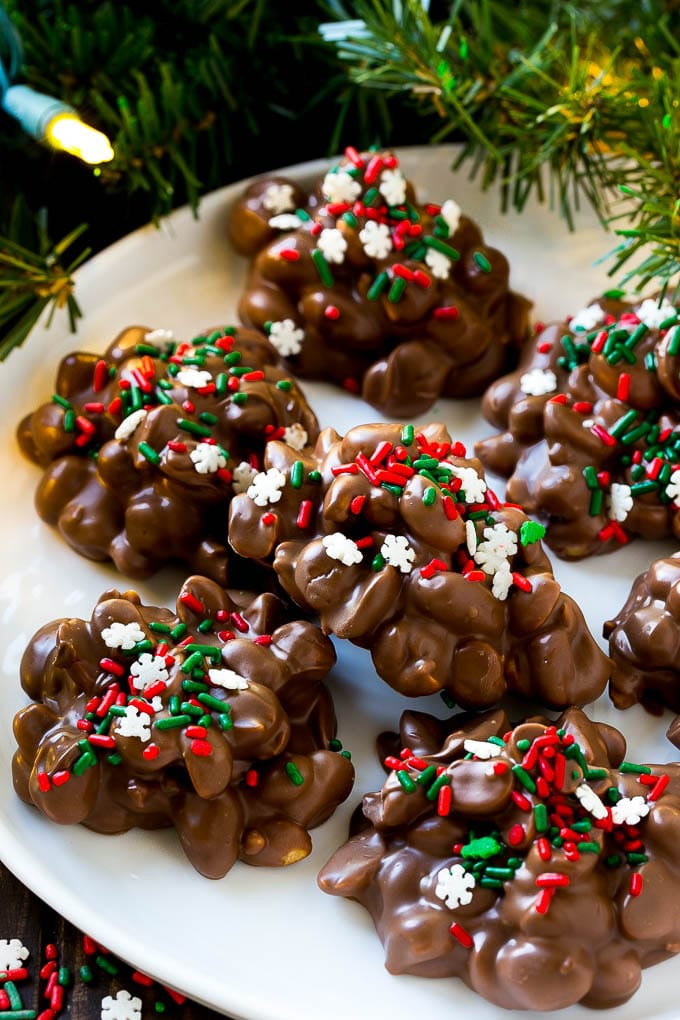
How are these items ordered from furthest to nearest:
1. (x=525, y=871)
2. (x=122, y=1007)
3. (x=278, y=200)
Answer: (x=278, y=200)
(x=122, y=1007)
(x=525, y=871)

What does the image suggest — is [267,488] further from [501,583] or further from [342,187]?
[342,187]

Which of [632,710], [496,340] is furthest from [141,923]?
[496,340]

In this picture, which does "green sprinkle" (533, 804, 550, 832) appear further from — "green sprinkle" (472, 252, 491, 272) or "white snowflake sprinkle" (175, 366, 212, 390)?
"green sprinkle" (472, 252, 491, 272)

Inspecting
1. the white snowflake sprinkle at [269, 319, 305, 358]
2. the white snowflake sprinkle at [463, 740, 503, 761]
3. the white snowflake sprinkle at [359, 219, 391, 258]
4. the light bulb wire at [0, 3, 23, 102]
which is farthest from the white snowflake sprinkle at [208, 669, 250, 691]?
the light bulb wire at [0, 3, 23, 102]

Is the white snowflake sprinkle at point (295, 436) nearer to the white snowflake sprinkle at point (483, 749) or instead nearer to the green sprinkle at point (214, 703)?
the green sprinkle at point (214, 703)

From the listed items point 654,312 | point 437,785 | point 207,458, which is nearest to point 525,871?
point 437,785

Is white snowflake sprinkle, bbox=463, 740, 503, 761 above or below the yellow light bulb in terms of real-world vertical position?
below

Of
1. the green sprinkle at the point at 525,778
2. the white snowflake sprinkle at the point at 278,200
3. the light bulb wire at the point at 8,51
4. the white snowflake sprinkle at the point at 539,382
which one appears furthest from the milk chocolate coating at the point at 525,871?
the light bulb wire at the point at 8,51
